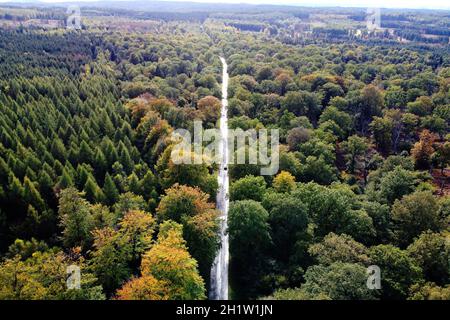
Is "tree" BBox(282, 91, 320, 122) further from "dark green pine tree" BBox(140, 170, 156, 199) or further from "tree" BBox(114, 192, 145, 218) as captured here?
"tree" BBox(114, 192, 145, 218)

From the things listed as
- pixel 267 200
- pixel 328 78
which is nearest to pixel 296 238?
pixel 267 200

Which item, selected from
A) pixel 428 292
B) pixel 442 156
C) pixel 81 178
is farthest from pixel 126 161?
pixel 442 156

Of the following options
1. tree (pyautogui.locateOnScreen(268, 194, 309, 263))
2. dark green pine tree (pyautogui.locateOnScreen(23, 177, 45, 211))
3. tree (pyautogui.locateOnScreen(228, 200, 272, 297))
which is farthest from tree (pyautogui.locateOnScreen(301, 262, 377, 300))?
dark green pine tree (pyautogui.locateOnScreen(23, 177, 45, 211))

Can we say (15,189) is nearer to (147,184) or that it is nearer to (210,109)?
(147,184)

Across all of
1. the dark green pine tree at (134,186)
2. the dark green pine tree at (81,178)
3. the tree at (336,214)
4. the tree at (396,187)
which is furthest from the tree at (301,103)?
the dark green pine tree at (81,178)
